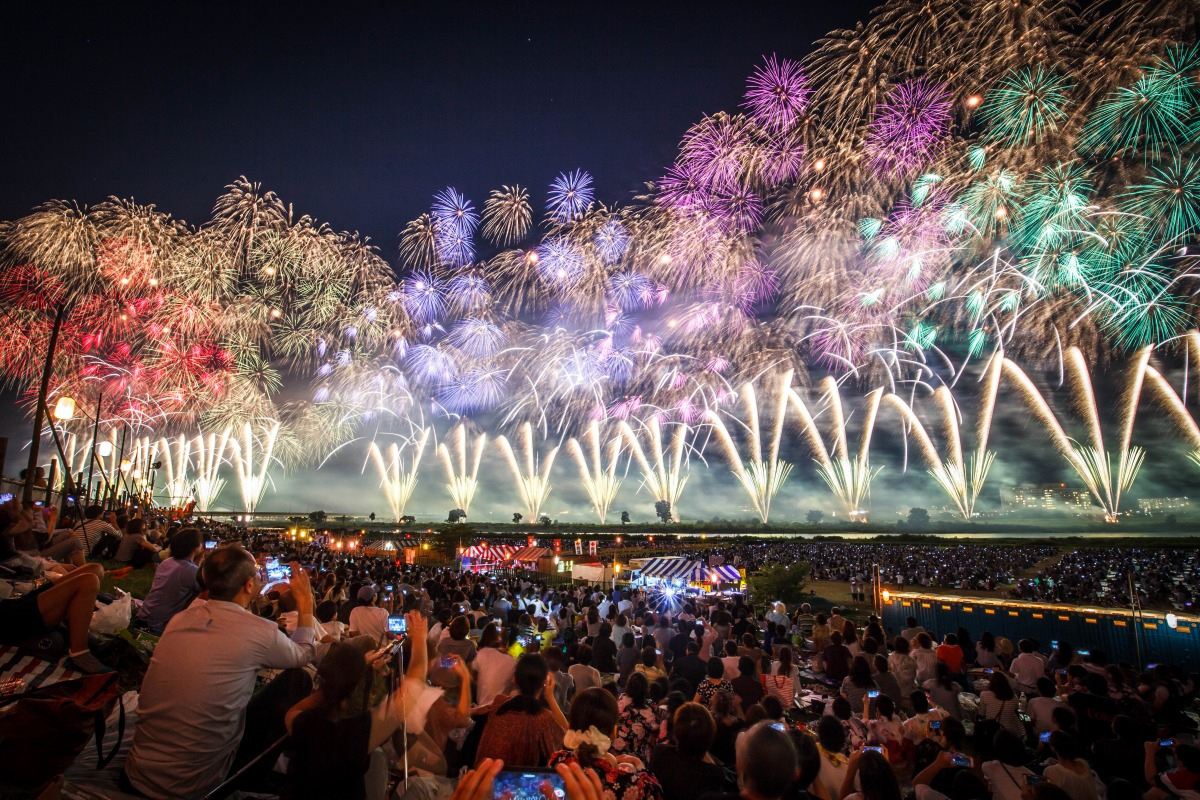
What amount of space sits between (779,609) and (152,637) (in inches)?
548

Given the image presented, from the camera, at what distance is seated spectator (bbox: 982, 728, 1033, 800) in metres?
4.84

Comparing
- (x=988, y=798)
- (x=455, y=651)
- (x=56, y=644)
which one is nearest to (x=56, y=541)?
(x=455, y=651)

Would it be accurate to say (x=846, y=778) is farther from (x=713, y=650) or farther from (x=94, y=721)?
(x=713, y=650)

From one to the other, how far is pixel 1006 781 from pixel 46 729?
6.50m

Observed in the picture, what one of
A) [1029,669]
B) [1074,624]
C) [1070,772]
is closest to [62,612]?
[1070,772]

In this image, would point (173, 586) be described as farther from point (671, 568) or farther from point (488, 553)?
point (488, 553)

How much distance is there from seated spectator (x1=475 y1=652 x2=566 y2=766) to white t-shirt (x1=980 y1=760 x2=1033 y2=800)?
12.4 feet

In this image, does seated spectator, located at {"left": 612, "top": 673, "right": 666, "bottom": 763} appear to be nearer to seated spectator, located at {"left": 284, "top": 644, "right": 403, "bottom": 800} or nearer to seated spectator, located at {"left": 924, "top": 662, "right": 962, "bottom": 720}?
seated spectator, located at {"left": 284, "top": 644, "right": 403, "bottom": 800}

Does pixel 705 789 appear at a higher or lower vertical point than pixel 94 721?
lower

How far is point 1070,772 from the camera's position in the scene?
488cm

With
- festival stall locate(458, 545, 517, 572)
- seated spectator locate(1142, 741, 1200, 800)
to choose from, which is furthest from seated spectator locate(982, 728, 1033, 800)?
festival stall locate(458, 545, 517, 572)

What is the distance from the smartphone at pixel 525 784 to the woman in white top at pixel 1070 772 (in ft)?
16.1

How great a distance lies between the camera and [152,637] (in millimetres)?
6555

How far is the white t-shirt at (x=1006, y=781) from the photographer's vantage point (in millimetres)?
4824
